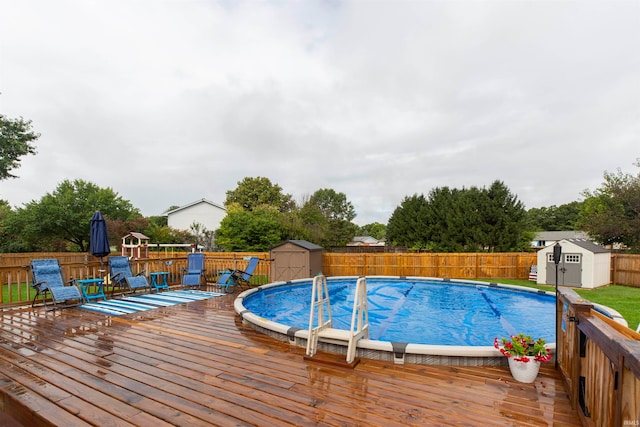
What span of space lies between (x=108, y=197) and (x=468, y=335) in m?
27.4

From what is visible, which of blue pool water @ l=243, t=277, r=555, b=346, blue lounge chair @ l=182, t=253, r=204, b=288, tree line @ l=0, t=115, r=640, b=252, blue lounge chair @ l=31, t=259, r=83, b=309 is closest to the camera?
blue lounge chair @ l=31, t=259, r=83, b=309

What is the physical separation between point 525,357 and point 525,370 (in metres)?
0.14

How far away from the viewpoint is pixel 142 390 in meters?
2.80

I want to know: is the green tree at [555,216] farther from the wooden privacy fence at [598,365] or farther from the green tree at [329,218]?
the wooden privacy fence at [598,365]

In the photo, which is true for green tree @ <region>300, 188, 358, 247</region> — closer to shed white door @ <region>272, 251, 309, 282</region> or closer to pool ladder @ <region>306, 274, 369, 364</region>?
shed white door @ <region>272, 251, 309, 282</region>

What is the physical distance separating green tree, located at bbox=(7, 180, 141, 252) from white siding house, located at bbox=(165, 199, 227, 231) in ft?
22.1

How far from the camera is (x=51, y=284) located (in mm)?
6570

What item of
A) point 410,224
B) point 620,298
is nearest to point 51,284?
point 620,298

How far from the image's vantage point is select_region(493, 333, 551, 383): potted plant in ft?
9.70

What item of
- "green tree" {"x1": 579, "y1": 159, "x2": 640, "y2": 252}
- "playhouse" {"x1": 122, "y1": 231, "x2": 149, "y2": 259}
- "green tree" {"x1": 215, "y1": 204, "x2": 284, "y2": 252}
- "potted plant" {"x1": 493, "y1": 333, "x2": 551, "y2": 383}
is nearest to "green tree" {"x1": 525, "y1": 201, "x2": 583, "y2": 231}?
"green tree" {"x1": 579, "y1": 159, "x2": 640, "y2": 252}

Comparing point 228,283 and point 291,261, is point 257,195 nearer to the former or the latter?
point 291,261

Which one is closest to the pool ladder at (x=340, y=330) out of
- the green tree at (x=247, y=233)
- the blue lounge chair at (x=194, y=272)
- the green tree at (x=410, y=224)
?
the blue lounge chair at (x=194, y=272)

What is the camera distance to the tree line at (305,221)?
56.8 ft

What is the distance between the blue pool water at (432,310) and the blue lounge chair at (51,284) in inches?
142
